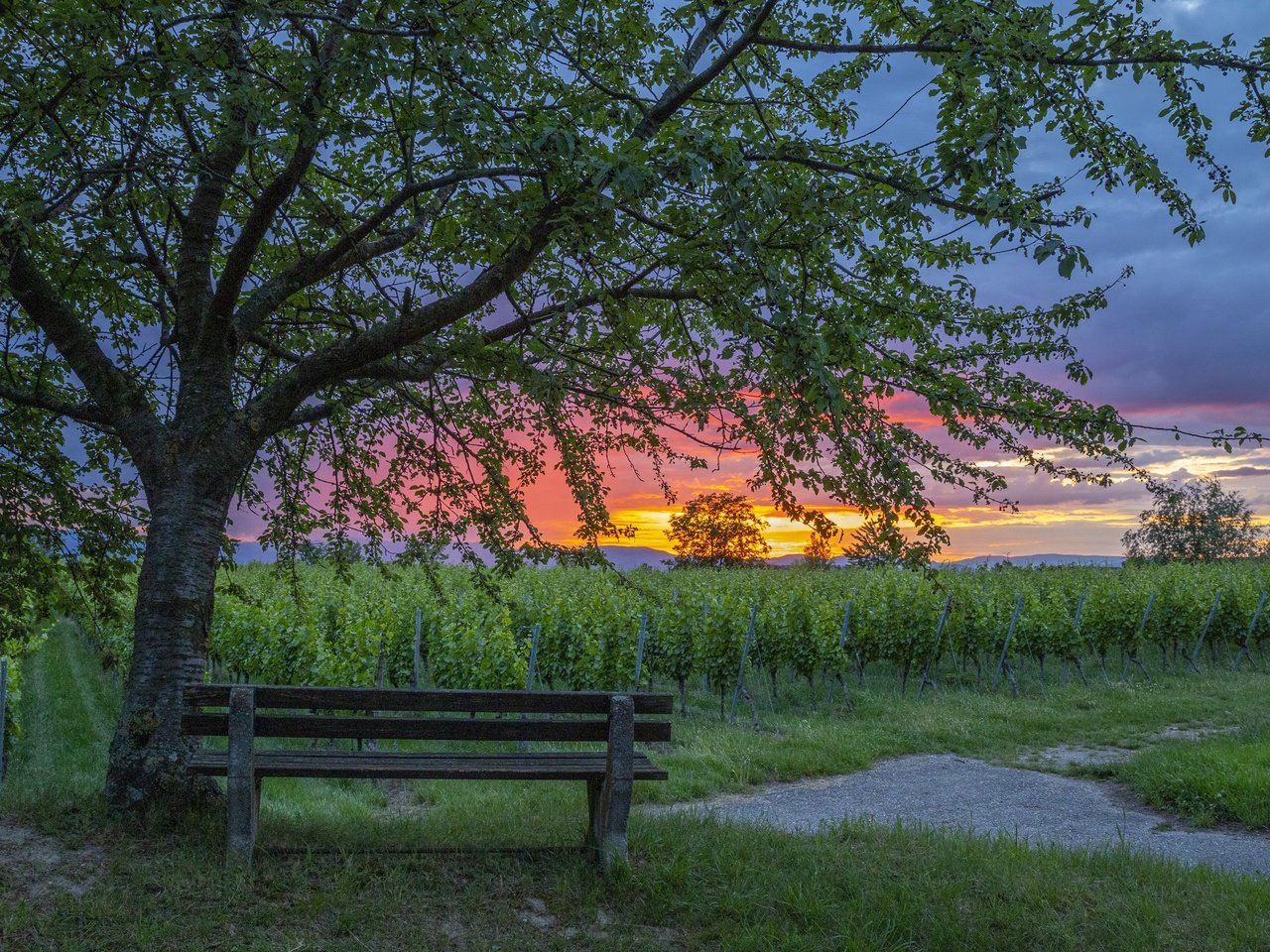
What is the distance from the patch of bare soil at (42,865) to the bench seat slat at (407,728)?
2.73 ft

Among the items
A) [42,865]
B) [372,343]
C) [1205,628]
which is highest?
[372,343]

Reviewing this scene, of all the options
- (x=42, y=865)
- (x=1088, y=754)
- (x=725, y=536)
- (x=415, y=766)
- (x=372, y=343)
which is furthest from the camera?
(x=725, y=536)

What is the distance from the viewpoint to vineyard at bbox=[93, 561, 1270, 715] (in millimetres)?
12672

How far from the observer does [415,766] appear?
17.1ft

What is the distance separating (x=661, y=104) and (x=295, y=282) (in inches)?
113

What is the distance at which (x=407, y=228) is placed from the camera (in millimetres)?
6547

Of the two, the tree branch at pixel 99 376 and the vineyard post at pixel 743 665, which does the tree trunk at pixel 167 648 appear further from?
the vineyard post at pixel 743 665

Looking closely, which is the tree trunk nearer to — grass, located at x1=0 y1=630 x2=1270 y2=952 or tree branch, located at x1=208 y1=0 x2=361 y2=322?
grass, located at x1=0 y1=630 x2=1270 y2=952

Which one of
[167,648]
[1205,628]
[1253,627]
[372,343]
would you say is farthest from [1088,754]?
[1253,627]

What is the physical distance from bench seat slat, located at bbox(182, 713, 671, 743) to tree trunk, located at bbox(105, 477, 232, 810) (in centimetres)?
58

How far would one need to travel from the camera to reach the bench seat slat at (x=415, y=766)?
511 centimetres

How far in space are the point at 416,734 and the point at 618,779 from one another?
3.95ft

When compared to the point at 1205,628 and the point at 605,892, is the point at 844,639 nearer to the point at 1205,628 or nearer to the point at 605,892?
the point at 1205,628

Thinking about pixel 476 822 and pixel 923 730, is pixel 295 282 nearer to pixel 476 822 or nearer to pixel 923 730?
pixel 476 822
